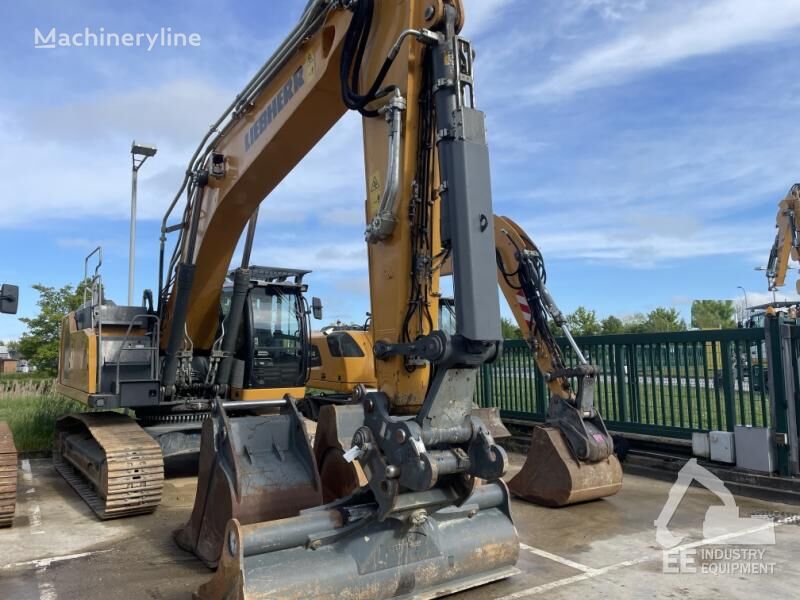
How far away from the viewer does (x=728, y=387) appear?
7309 mm

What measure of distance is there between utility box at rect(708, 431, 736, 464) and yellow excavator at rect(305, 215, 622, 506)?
152 centimetres

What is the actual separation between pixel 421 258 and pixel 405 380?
0.74 meters

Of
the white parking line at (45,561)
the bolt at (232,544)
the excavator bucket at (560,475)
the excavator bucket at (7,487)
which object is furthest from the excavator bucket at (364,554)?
the excavator bucket at (7,487)

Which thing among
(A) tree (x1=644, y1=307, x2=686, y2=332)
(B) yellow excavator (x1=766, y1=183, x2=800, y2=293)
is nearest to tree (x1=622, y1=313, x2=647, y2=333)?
(A) tree (x1=644, y1=307, x2=686, y2=332)

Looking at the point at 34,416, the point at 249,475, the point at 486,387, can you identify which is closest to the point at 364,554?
the point at 249,475

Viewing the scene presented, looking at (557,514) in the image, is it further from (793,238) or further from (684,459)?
(793,238)

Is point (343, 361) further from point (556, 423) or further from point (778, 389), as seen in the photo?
point (778, 389)

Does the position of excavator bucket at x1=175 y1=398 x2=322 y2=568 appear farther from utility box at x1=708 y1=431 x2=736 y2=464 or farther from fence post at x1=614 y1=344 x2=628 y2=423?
fence post at x1=614 y1=344 x2=628 y2=423

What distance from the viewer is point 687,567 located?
4461 mm

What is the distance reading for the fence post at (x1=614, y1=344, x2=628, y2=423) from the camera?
27.8ft

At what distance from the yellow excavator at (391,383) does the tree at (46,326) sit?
64.2 feet

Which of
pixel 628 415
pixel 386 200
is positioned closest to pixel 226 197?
pixel 386 200

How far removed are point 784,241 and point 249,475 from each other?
1459 cm

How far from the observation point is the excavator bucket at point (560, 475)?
19.7 ft
